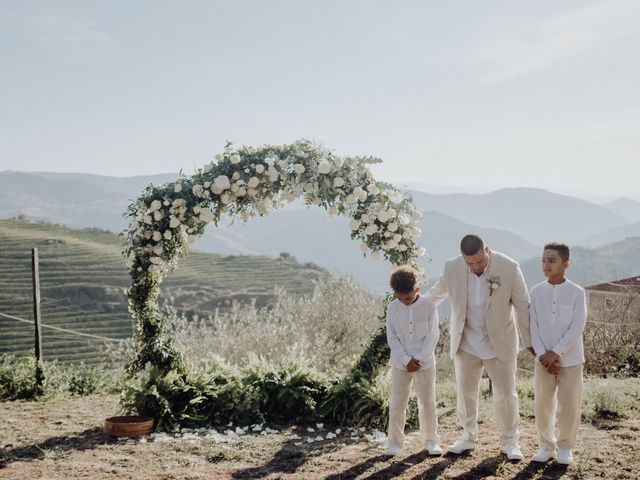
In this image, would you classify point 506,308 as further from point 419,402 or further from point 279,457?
point 279,457

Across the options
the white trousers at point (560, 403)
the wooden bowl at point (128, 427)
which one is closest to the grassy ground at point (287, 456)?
the wooden bowl at point (128, 427)

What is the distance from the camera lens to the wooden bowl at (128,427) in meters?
7.52

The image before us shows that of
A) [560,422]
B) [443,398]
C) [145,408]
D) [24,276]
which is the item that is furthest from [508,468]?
[24,276]

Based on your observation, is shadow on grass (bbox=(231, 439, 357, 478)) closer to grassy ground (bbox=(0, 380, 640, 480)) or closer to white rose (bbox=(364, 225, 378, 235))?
grassy ground (bbox=(0, 380, 640, 480))

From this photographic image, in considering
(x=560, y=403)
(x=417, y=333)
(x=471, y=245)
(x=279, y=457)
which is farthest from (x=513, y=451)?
(x=279, y=457)

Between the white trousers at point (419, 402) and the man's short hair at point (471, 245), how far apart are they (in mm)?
1245

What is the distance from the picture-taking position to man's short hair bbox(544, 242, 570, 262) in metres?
5.62

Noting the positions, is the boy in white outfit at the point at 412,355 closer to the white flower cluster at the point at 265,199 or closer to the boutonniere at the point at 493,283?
the boutonniere at the point at 493,283

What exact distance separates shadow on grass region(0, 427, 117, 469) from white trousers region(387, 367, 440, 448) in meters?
3.23

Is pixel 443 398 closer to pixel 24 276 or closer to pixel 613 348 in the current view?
pixel 613 348

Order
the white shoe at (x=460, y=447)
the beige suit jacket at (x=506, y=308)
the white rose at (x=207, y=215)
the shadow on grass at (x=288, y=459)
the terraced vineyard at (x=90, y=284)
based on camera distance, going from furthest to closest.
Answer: the terraced vineyard at (x=90, y=284) → the white rose at (x=207, y=215) → the white shoe at (x=460, y=447) → the shadow on grass at (x=288, y=459) → the beige suit jacket at (x=506, y=308)

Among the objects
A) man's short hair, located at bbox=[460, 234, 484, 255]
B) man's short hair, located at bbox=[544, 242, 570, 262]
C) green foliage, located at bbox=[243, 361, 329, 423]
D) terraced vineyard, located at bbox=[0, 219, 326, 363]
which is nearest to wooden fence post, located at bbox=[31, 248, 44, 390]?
green foliage, located at bbox=[243, 361, 329, 423]

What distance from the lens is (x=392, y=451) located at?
623cm

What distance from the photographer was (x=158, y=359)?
8523 millimetres
